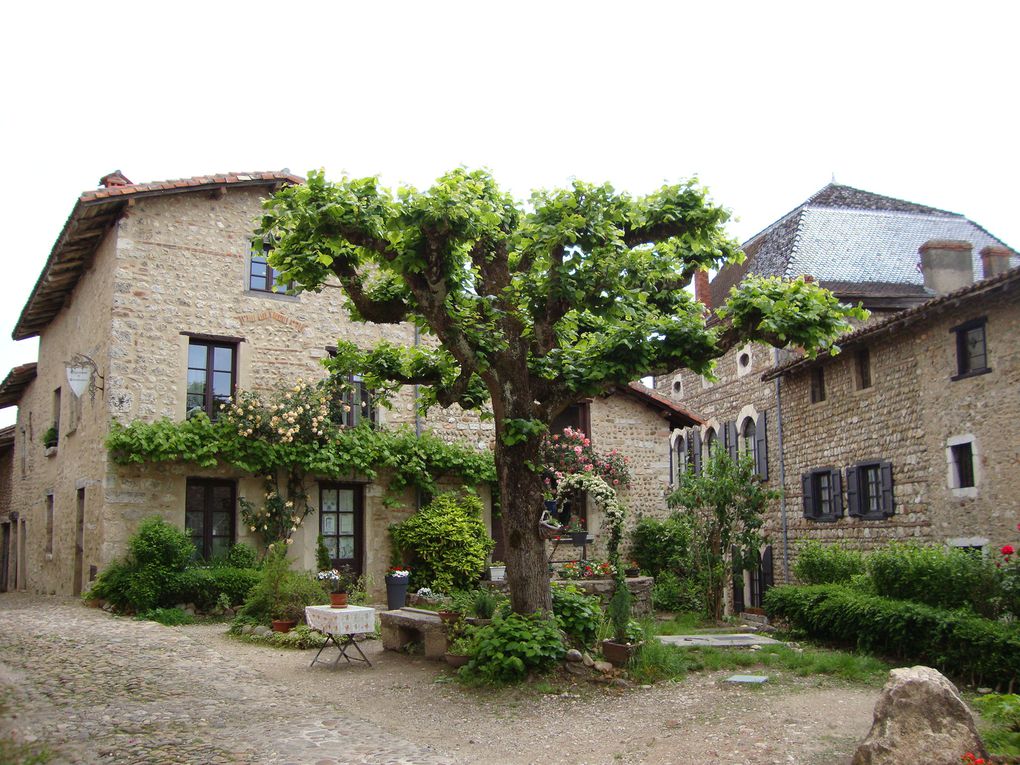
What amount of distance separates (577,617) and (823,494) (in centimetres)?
1141

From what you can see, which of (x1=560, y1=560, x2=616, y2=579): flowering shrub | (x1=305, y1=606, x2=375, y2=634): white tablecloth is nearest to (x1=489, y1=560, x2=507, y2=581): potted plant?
(x1=560, y1=560, x2=616, y2=579): flowering shrub

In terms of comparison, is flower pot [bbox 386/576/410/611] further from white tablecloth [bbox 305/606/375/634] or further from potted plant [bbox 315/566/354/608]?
white tablecloth [bbox 305/606/375/634]

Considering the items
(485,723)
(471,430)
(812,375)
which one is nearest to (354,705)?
(485,723)

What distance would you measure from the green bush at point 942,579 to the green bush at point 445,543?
6610 millimetres

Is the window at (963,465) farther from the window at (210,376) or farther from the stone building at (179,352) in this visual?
the window at (210,376)

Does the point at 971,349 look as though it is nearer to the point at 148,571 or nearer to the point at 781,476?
the point at 781,476

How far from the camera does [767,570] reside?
66.2ft

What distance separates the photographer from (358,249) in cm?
796

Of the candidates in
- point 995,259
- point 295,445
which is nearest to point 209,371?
point 295,445

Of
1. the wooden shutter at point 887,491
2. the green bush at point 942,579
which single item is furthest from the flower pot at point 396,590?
the wooden shutter at point 887,491

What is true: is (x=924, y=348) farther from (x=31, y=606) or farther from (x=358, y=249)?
(x=31, y=606)

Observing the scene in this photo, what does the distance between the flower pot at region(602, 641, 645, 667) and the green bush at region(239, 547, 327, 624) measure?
4.57m

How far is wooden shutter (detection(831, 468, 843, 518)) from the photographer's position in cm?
1734

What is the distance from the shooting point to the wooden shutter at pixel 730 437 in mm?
21781
